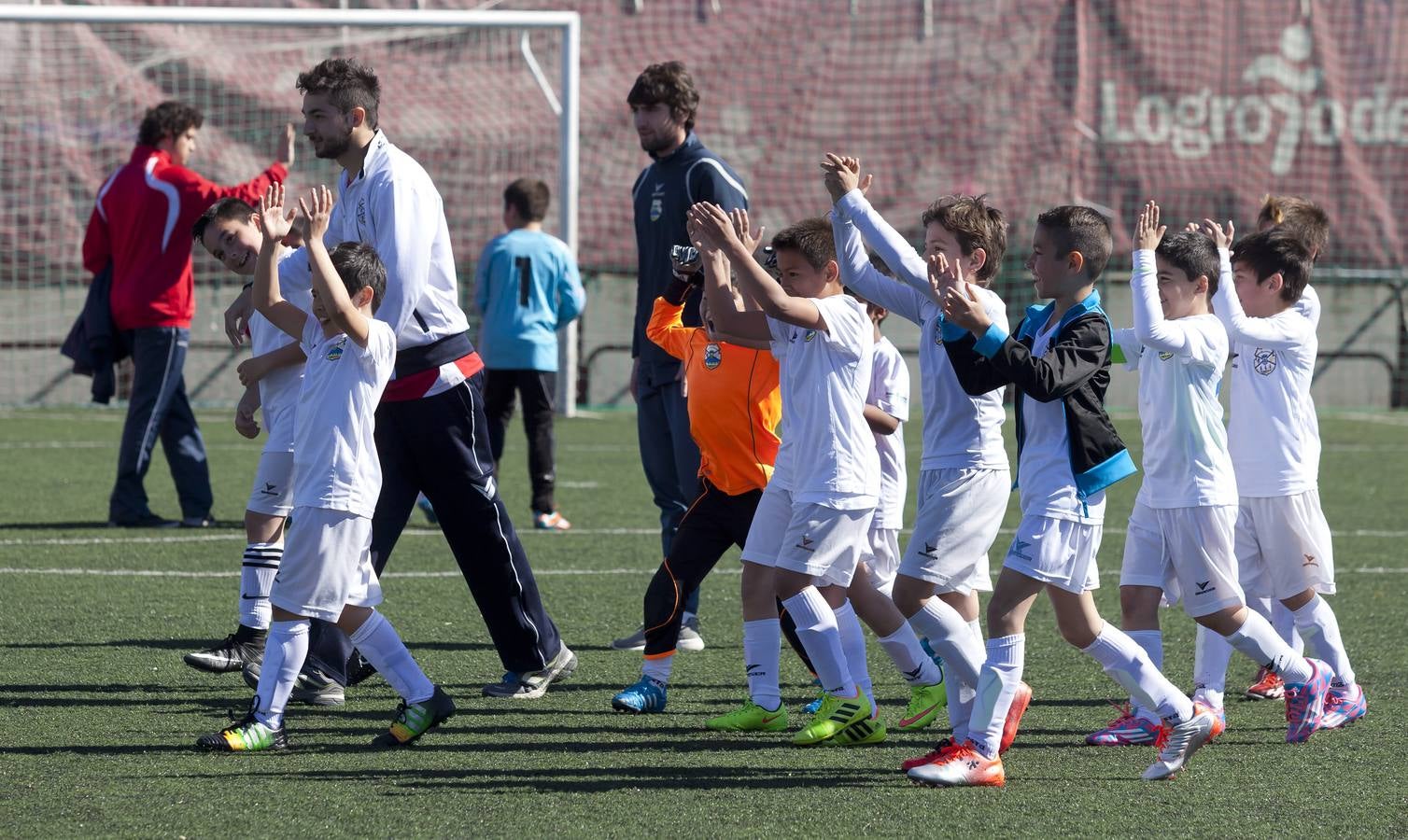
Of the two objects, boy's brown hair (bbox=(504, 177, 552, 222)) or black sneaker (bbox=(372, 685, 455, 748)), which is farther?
boy's brown hair (bbox=(504, 177, 552, 222))

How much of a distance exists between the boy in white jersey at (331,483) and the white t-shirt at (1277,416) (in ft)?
9.06

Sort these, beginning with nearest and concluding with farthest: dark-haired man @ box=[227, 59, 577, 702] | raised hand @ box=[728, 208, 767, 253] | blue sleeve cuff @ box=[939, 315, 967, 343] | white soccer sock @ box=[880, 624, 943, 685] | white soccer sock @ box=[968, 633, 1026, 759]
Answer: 1. blue sleeve cuff @ box=[939, 315, 967, 343]
2. white soccer sock @ box=[968, 633, 1026, 759]
3. raised hand @ box=[728, 208, 767, 253]
4. dark-haired man @ box=[227, 59, 577, 702]
5. white soccer sock @ box=[880, 624, 943, 685]

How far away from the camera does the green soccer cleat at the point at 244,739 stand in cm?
473

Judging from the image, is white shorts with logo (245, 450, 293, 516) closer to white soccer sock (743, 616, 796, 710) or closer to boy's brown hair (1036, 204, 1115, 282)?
white soccer sock (743, 616, 796, 710)

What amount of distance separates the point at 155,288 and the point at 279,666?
18.1 ft

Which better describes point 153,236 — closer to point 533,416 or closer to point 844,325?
point 533,416

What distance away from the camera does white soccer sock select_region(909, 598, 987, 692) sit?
4777 mm

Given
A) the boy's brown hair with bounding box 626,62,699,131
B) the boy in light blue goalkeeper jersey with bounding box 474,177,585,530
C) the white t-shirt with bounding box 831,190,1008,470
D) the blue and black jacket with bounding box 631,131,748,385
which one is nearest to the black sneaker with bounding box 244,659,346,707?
the blue and black jacket with bounding box 631,131,748,385

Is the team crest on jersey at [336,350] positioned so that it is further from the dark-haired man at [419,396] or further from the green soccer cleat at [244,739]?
the green soccer cleat at [244,739]

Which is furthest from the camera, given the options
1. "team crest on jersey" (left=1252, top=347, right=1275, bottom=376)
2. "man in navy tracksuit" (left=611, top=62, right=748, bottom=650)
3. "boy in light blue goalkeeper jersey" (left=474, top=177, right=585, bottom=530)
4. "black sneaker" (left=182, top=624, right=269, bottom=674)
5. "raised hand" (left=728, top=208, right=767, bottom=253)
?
"boy in light blue goalkeeper jersey" (left=474, top=177, right=585, bottom=530)

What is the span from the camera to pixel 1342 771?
187 inches

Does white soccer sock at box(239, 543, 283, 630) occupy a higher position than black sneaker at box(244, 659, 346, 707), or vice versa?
white soccer sock at box(239, 543, 283, 630)

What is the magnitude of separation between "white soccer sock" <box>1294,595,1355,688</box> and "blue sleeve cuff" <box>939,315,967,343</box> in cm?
187

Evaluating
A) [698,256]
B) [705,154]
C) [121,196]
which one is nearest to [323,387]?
[698,256]
